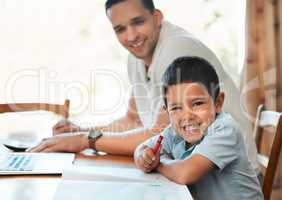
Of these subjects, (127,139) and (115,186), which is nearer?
(115,186)

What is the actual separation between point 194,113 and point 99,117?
5.16 feet

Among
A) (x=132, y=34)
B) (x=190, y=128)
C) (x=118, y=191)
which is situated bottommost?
(x=118, y=191)

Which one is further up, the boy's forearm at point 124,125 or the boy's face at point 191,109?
the boy's face at point 191,109

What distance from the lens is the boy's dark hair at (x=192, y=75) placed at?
3.73 feet

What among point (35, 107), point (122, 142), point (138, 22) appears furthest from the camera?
point (35, 107)

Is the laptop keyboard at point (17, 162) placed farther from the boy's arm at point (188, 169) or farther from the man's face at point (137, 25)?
the man's face at point (137, 25)

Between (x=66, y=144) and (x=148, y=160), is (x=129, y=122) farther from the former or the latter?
(x=148, y=160)

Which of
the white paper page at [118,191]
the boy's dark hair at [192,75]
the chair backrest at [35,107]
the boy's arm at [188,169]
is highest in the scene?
the boy's dark hair at [192,75]

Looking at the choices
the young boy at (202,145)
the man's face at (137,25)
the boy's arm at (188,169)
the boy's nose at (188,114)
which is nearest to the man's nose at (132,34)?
the man's face at (137,25)

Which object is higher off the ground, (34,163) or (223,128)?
(223,128)

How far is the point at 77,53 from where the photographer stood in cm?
256

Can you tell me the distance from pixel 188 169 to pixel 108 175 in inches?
7.3

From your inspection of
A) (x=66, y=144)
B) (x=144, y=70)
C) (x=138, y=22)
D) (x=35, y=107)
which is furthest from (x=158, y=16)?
(x=35, y=107)

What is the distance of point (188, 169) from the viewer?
996 mm
